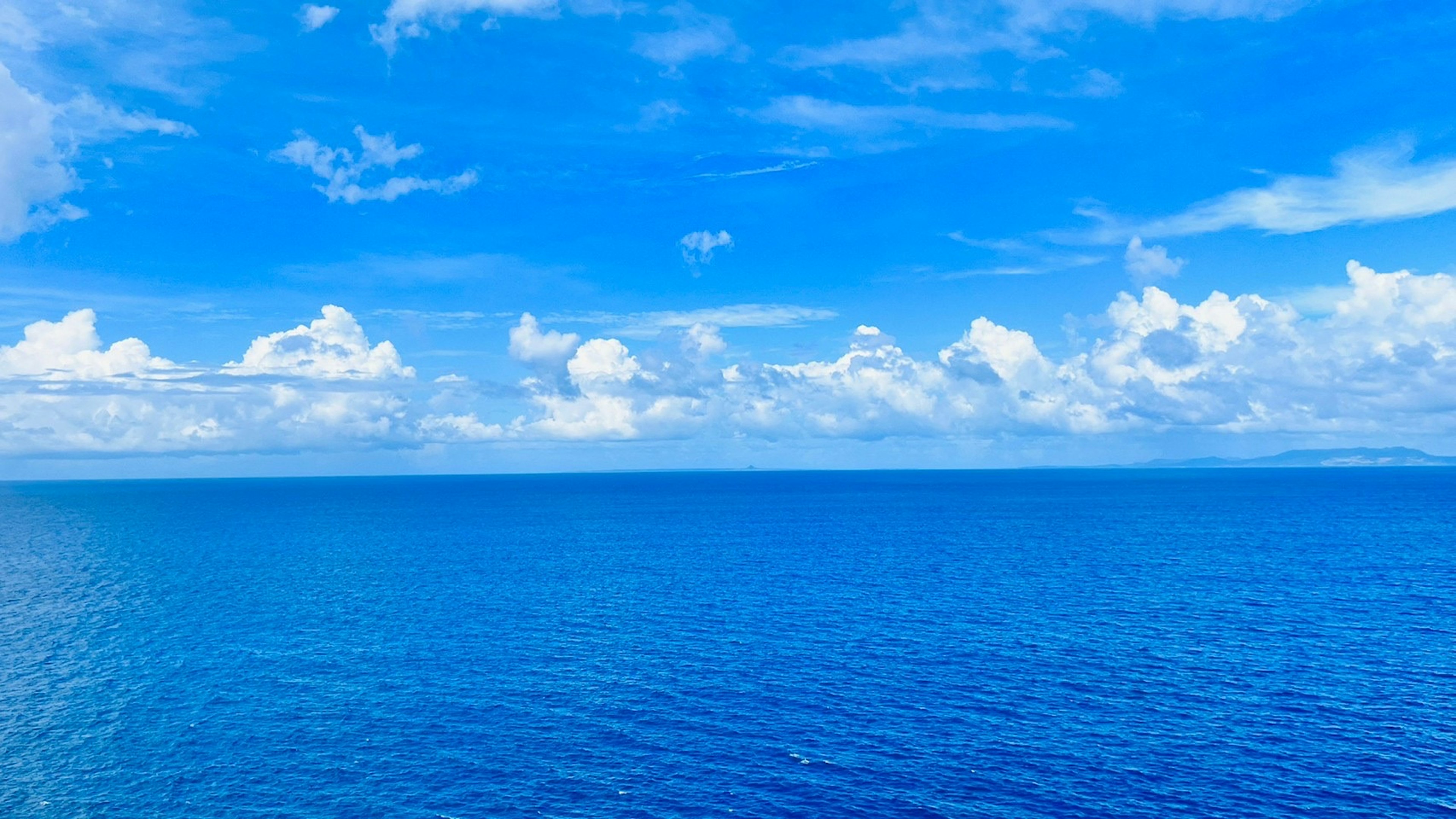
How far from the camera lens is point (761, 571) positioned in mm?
156625

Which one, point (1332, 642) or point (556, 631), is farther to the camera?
point (556, 631)

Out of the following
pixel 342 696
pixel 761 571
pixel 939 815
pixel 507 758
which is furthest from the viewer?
pixel 761 571

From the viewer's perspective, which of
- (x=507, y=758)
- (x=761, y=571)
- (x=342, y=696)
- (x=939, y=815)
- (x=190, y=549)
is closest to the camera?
(x=939, y=815)

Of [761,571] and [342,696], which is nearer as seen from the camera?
[342,696]

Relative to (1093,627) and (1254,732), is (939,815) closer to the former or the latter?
(1254,732)

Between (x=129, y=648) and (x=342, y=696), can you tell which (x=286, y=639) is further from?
(x=342, y=696)

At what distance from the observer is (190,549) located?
7864 inches

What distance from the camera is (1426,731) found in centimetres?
6994

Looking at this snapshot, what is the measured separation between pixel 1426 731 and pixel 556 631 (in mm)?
87169

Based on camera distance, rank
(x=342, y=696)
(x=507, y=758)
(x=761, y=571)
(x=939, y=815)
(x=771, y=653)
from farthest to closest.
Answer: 1. (x=761, y=571)
2. (x=771, y=653)
3. (x=342, y=696)
4. (x=507, y=758)
5. (x=939, y=815)

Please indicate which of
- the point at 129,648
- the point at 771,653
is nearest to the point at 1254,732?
the point at 771,653

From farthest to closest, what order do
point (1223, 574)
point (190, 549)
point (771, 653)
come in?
point (190, 549)
point (1223, 574)
point (771, 653)

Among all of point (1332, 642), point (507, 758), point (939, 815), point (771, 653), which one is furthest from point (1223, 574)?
point (507, 758)

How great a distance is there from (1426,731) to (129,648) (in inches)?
5083
